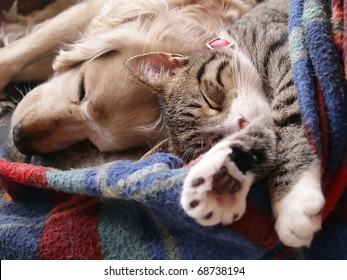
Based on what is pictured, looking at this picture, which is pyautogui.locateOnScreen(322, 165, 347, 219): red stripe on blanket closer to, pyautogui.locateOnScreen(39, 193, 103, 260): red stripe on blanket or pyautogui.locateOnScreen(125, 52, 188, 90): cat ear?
pyautogui.locateOnScreen(39, 193, 103, 260): red stripe on blanket

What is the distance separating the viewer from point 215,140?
1.16m

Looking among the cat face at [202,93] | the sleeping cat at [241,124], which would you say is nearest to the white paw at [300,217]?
the sleeping cat at [241,124]

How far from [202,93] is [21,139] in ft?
1.84

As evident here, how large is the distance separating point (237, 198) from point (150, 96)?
0.64 m

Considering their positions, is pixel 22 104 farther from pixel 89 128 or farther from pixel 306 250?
pixel 306 250

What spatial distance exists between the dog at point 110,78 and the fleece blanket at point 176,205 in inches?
12.2

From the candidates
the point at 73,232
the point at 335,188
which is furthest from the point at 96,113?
the point at 335,188

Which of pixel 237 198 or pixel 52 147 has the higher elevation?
pixel 237 198

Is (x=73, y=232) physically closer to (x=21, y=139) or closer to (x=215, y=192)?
(x=215, y=192)

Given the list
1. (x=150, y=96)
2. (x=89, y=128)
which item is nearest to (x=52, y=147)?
(x=89, y=128)

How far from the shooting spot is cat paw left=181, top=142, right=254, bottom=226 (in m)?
0.80

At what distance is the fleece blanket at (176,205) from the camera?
34.3 inches

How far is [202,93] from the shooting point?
122cm

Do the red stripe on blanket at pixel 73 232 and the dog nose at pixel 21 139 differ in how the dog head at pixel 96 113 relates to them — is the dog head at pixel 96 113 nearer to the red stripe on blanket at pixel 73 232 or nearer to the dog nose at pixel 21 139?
the dog nose at pixel 21 139
